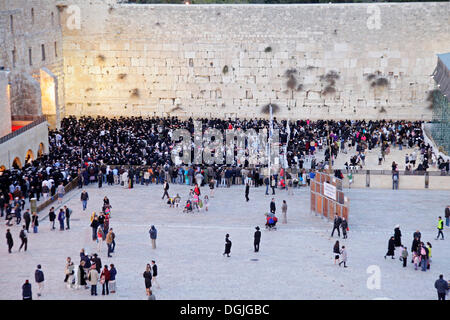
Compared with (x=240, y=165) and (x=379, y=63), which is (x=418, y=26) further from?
(x=240, y=165)

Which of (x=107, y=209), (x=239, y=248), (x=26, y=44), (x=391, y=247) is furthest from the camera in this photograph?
Answer: (x=26, y=44)

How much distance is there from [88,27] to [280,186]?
1715 centimetres

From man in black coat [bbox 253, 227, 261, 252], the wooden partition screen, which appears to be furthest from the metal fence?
man in black coat [bbox 253, 227, 261, 252]

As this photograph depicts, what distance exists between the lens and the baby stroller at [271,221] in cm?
2542

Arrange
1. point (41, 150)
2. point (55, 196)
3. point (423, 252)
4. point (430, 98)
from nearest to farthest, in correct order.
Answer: point (423, 252) → point (55, 196) → point (41, 150) → point (430, 98)

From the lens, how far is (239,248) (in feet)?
77.8

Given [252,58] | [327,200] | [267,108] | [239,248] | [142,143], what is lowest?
[239,248]

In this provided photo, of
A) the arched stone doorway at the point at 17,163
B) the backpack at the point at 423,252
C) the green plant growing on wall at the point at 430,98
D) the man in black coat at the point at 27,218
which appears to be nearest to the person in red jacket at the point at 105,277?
the man in black coat at the point at 27,218

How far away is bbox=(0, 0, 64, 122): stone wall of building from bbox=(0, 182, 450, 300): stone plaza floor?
872cm

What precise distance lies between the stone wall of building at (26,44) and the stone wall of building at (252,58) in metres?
2.05

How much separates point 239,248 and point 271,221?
2.07 m

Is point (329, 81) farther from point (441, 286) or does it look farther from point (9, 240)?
point (441, 286)

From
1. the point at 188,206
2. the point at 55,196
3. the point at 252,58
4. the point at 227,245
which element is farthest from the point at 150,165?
the point at 252,58

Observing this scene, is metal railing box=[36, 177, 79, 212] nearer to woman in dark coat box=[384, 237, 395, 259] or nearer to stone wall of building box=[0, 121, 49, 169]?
stone wall of building box=[0, 121, 49, 169]
